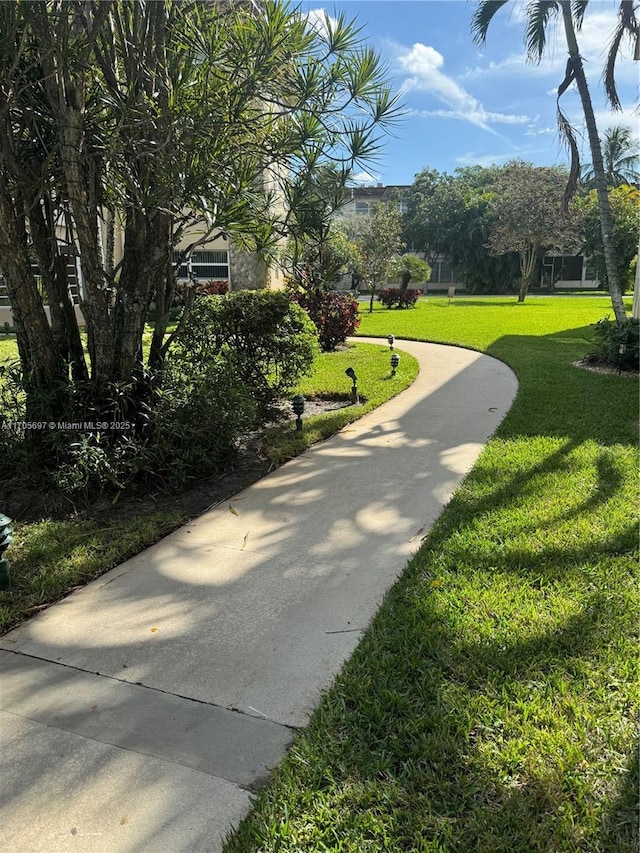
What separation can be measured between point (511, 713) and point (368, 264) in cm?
2407

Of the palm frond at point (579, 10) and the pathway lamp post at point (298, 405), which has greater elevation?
the palm frond at point (579, 10)

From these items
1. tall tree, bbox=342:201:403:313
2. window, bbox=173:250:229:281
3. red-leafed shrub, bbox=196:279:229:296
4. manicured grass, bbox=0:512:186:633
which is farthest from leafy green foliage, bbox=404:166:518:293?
manicured grass, bbox=0:512:186:633

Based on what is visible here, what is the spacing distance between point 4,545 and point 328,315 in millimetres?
9452

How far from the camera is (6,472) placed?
Answer: 4.48 meters

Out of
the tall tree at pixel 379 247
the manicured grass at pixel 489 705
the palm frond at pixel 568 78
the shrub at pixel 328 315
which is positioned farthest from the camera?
the tall tree at pixel 379 247

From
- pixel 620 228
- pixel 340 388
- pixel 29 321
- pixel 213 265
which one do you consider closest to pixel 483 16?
pixel 340 388

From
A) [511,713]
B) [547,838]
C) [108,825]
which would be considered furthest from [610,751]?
Result: [108,825]

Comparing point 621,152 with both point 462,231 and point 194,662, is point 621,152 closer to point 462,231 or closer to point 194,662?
point 462,231

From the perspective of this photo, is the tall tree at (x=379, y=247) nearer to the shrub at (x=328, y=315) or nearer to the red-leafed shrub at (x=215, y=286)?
the red-leafed shrub at (x=215, y=286)

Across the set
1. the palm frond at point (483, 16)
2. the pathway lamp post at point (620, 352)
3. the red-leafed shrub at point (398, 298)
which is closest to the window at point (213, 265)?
the red-leafed shrub at point (398, 298)

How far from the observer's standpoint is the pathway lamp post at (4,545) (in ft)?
9.41

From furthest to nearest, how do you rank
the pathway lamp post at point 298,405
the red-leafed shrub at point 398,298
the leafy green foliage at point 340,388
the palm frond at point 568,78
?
the red-leafed shrub at point 398,298 < the palm frond at point 568,78 < the pathway lamp post at point 298,405 < the leafy green foliage at point 340,388

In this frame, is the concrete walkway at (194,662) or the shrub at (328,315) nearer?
the concrete walkway at (194,662)

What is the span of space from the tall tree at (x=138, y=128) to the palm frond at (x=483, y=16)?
19.3ft
